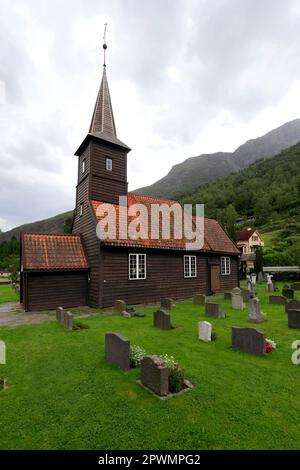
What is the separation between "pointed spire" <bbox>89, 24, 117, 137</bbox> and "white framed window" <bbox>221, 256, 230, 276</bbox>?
15.4m

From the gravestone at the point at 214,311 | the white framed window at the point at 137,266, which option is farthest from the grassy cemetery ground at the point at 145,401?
the white framed window at the point at 137,266

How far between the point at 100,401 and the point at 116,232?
12.4m

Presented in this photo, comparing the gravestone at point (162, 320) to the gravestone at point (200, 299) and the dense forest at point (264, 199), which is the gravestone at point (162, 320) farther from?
the dense forest at point (264, 199)

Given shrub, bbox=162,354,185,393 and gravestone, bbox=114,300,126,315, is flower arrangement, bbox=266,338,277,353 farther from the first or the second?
gravestone, bbox=114,300,126,315

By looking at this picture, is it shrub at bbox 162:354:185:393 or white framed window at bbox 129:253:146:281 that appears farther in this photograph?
white framed window at bbox 129:253:146:281

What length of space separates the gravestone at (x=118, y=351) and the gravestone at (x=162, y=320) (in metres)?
3.79

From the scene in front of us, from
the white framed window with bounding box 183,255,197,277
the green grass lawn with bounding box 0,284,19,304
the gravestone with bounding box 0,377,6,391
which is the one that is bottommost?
the green grass lawn with bounding box 0,284,19,304

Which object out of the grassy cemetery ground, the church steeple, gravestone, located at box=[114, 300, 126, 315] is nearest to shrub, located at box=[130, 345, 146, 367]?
the grassy cemetery ground

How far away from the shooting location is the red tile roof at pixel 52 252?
15.7 metres

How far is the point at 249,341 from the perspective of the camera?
7961 mm

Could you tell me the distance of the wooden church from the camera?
15.9 meters

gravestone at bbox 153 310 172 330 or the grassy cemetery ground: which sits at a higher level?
Answer: gravestone at bbox 153 310 172 330

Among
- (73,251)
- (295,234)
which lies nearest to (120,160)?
(73,251)

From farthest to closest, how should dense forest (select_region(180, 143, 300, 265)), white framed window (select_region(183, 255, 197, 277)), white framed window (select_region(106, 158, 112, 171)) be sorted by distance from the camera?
dense forest (select_region(180, 143, 300, 265)) < white framed window (select_region(183, 255, 197, 277)) < white framed window (select_region(106, 158, 112, 171))
